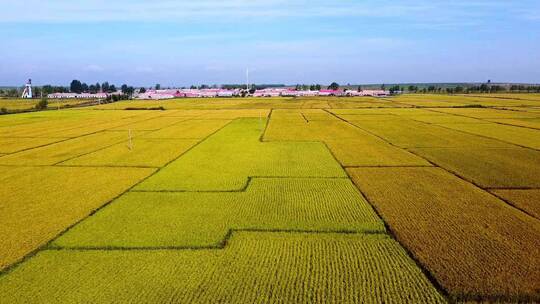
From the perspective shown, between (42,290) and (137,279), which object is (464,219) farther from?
(42,290)

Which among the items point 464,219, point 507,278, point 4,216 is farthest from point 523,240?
point 4,216

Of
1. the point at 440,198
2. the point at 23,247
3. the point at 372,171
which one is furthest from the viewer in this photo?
the point at 372,171

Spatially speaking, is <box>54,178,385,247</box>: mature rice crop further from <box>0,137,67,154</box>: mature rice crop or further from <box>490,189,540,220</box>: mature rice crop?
<box>0,137,67,154</box>: mature rice crop

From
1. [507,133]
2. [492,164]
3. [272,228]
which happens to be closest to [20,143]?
[272,228]

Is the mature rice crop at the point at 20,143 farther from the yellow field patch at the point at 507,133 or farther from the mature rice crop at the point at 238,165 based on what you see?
the yellow field patch at the point at 507,133

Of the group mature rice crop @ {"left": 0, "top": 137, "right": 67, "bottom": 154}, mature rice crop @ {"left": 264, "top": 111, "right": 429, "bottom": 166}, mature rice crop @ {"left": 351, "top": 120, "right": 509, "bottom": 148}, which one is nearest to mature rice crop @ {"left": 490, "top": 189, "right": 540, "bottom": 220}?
mature rice crop @ {"left": 264, "top": 111, "right": 429, "bottom": 166}

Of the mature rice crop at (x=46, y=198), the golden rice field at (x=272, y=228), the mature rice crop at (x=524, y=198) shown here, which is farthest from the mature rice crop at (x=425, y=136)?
the mature rice crop at (x=46, y=198)
